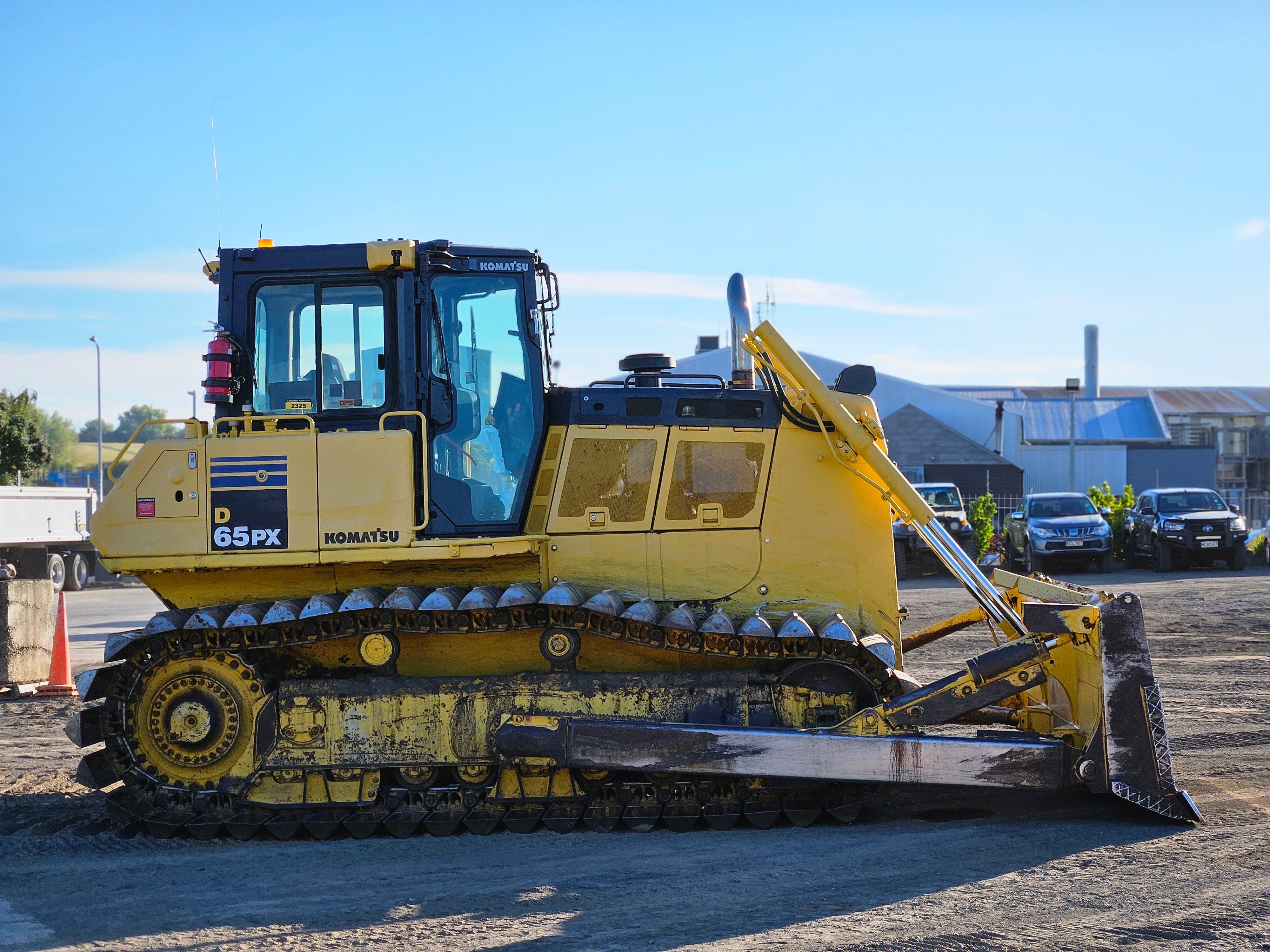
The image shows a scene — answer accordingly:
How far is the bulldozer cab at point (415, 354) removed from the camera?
7.27m

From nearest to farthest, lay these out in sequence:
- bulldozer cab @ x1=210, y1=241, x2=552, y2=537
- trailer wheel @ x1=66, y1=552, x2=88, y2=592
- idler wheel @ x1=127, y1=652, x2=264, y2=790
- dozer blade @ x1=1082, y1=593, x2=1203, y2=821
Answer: dozer blade @ x1=1082, y1=593, x2=1203, y2=821 → idler wheel @ x1=127, y1=652, x2=264, y2=790 → bulldozer cab @ x1=210, y1=241, x2=552, y2=537 → trailer wheel @ x1=66, y1=552, x2=88, y2=592

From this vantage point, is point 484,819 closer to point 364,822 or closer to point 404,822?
point 404,822

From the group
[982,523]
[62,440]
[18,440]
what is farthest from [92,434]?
[982,523]

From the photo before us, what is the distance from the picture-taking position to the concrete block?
12523 mm

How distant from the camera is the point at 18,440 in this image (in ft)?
139

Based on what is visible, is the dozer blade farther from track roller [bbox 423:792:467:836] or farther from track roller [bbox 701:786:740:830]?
track roller [bbox 423:792:467:836]

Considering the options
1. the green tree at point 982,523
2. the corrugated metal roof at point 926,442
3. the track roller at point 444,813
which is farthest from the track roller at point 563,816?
the corrugated metal roof at point 926,442

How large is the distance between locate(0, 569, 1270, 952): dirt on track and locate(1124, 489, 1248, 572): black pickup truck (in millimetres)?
19681

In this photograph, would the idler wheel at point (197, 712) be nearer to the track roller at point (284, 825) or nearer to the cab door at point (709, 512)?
the track roller at point (284, 825)

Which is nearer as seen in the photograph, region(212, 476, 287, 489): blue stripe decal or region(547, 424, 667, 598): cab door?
region(212, 476, 287, 489): blue stripe decal

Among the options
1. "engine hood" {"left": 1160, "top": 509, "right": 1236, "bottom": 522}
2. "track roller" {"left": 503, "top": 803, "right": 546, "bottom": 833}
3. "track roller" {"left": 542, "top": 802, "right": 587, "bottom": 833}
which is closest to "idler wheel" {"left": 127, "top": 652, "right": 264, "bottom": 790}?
"track roller" {"left": 503, "top": 803, "right": 546, "bottom": 833}

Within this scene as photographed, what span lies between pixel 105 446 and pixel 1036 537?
10342cm

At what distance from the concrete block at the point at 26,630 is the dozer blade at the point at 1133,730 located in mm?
11623

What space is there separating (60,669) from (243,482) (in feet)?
24.3
